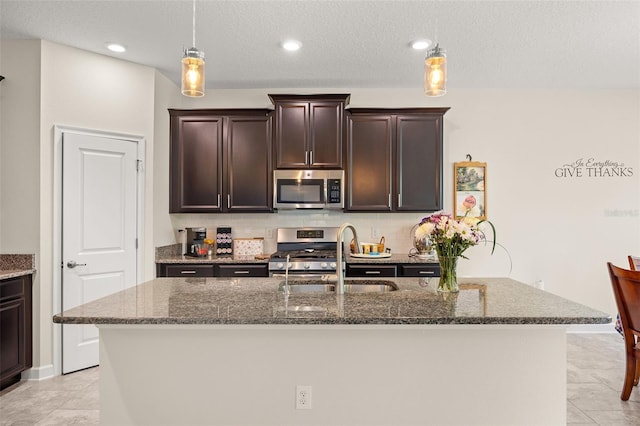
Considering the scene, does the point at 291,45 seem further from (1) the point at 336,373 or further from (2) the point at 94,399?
(2) the point at 94,399

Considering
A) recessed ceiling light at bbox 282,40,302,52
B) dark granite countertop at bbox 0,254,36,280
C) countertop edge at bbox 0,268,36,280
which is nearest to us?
countertop edge at bbox 0,268,36,280

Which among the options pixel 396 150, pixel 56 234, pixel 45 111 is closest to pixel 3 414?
pixel 56 234

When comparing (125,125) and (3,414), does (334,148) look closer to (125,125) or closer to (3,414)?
(125,125)

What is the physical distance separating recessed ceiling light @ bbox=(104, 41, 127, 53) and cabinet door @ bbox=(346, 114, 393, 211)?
2.21 meters

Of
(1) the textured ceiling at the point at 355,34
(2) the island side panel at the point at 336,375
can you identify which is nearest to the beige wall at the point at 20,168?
(1) the textured ceiling at the point at 355,34

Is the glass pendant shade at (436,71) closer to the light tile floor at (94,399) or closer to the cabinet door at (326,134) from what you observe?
the cabinet door at (326,134)

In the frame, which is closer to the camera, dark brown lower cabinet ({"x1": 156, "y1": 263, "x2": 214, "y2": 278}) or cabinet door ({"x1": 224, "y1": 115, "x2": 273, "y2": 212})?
dark brown lower cabinet ({"x1": 156, "y1": 263, "x2": 214, "y2": 278})

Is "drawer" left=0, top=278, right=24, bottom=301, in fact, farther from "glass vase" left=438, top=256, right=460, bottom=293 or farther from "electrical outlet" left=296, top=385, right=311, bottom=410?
"glass vase" left=438, top=256, right=460, bottom=293

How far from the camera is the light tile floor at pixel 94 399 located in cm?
258

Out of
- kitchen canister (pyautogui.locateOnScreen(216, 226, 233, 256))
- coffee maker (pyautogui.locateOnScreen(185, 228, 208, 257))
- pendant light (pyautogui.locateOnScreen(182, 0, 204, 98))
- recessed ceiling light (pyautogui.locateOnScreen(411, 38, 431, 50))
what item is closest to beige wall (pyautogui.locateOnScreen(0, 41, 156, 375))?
coffee maker (pyautogui.locateOnScreen(185, 228, 208, 257))

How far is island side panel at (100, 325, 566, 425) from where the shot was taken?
5.95 ft

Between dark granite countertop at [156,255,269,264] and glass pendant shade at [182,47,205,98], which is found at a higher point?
glass pendant shade at [182,47,205,98]

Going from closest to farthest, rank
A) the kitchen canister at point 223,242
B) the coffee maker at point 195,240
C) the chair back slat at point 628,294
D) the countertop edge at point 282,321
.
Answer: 1. the countertop edge at point 282,321
2. the chair back slat at point 628,294
3. the coffee maker at point 195,240
4. the kitchen canister at point 223,242

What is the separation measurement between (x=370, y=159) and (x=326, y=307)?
2.68 metres
